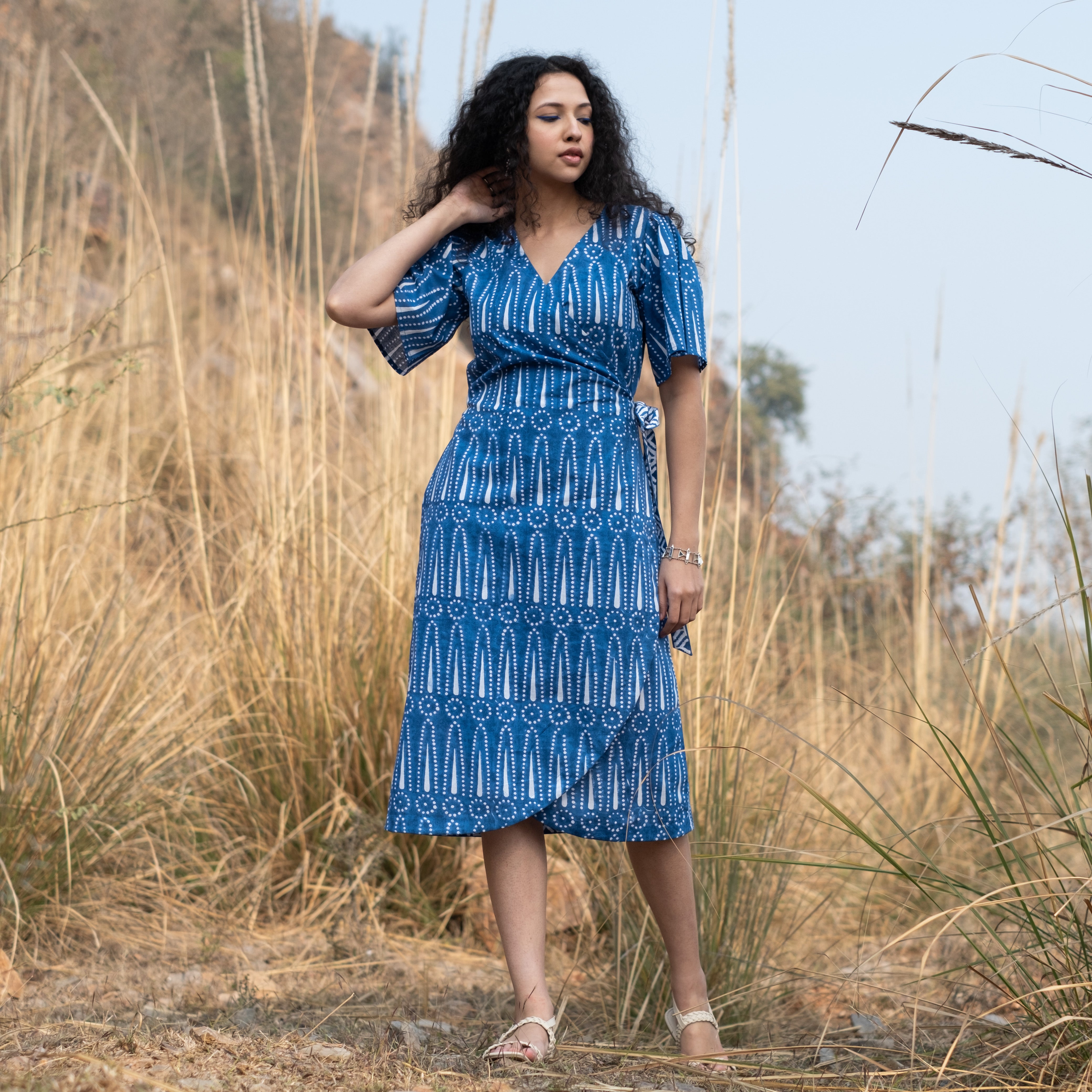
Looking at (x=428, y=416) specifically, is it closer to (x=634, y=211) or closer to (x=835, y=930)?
(x=634, y=211)

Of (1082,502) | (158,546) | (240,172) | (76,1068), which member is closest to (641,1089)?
(76,1068)

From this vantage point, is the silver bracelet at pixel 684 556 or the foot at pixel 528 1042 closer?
the foot at pixel 528 1042

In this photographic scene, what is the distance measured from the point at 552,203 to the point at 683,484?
546 millimetres

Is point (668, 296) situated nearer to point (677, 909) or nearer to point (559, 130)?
point (559, 130)

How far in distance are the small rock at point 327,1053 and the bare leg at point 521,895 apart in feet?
0.95

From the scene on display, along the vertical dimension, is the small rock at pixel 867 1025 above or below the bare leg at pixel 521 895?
below

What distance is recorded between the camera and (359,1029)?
1866 millimetres

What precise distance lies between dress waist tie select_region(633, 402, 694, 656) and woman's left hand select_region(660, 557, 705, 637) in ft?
0.11

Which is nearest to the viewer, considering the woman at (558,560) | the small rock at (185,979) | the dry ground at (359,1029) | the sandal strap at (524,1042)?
the dry ground at (359,1029)

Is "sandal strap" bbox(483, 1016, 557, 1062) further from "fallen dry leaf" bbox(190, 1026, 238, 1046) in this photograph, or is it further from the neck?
the neck

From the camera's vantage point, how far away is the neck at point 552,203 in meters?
1.96

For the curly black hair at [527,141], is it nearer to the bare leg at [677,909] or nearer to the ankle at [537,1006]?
the bare leg at [677,909]

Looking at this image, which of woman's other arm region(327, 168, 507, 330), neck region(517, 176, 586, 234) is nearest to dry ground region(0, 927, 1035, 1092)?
woman's other arm region(327, 168, 507, 330)

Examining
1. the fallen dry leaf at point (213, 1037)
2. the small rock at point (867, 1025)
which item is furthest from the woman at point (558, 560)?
the fallen dry leaf at point (213, 1037)
